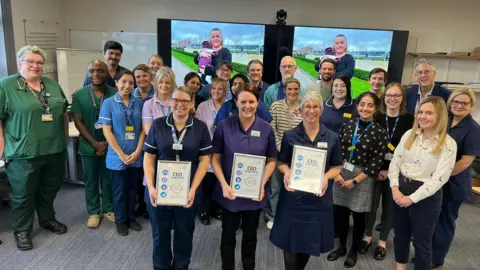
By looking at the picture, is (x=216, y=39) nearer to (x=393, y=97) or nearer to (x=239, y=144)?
(x=393, y=97)

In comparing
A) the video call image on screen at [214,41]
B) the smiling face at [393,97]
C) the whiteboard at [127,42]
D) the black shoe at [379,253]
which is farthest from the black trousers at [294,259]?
the whiteboard at [127,42]

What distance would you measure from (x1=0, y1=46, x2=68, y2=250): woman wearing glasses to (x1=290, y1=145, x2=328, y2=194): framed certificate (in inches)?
80.1

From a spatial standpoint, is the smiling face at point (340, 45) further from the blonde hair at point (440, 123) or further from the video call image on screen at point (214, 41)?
the blonde hair at point (440, 123)

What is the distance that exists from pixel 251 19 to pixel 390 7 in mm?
2057

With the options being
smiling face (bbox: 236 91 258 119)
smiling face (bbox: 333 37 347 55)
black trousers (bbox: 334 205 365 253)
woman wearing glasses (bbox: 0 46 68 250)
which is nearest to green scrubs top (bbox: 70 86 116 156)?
woman wearing glasses (bbox: 0 46 68 250)

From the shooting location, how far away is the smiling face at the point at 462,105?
8.36 feet

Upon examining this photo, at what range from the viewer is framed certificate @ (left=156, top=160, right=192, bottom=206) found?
2193mm

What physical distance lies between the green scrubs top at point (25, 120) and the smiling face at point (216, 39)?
8.90ft

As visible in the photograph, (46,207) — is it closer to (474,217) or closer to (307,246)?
(307,246)

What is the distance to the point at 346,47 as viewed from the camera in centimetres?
503

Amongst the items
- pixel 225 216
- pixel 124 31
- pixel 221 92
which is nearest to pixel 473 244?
pixel 225 216

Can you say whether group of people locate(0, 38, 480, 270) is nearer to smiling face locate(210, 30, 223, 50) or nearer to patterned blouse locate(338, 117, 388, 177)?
patterned blouse locate(338, 117, 388, 177)

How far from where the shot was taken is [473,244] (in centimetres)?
334

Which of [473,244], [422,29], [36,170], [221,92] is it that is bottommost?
[473,244]
